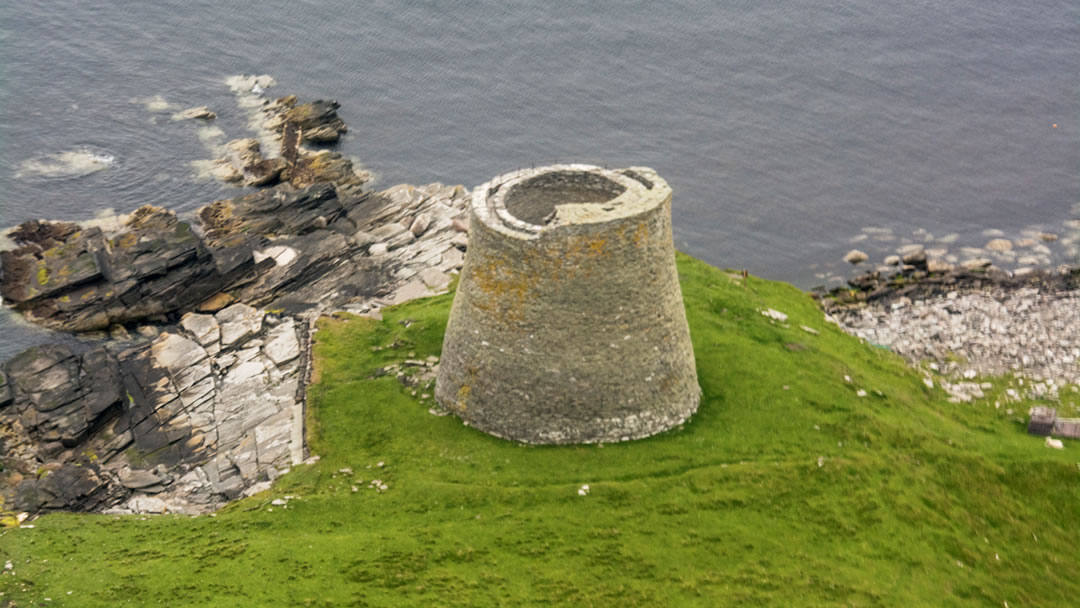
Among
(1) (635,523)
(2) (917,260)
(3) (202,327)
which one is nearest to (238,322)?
(3) (202,327)

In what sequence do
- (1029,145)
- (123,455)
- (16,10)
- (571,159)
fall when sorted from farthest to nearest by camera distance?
1. (16,10)
2. (1029,145)
3. (571,159)
4. (123,455)

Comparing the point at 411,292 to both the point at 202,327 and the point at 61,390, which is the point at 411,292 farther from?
the point at 61,390

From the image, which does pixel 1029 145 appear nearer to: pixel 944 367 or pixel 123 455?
pixel 944 367

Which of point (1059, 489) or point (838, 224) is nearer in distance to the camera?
point (1059, 489)

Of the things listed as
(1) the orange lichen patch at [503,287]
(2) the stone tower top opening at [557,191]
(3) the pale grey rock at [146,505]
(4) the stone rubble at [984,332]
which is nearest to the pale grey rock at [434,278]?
(2) the stone tower top opening at [557,191]

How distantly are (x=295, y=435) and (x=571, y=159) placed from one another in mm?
33837

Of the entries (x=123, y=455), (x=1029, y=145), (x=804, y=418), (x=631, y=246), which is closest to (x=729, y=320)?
(x=804, y=418)

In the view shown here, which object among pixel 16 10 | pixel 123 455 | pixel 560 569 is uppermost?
pixel 16 10

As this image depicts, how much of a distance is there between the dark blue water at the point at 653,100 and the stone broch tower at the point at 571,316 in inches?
967

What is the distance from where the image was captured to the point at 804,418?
1236 inches

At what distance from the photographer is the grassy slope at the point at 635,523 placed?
24.8 metres

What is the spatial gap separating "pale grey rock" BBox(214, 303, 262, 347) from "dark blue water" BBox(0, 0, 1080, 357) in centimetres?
1457

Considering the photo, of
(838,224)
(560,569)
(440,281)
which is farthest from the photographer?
(838,224)

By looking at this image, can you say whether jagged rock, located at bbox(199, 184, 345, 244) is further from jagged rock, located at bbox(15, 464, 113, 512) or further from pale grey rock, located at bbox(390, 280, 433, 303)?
jagged rock, located at bbox(15, 464, 113, 512)
